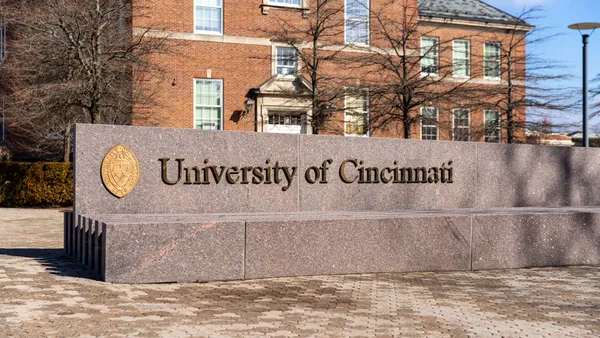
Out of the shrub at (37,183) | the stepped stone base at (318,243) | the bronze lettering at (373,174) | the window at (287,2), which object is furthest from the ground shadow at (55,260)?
the window at (287,2)

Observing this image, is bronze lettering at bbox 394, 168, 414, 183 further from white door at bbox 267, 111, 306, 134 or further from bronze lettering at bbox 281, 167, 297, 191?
white door at bbox 267, 111, 306, 134

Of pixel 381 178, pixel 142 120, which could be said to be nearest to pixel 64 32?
pixel 142 120

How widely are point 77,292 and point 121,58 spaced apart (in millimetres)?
15225

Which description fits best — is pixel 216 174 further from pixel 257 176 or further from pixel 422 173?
pixel 422 173

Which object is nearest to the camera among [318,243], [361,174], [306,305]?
[306,305]

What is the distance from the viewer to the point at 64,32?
2103cm

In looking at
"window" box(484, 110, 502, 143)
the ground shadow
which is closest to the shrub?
the ground shadow

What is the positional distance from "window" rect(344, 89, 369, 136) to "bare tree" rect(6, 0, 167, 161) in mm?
6444

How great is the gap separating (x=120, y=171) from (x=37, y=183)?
45.0 feet

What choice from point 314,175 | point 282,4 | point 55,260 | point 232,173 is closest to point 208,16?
point 282,4

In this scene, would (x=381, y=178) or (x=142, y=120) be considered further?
(x=142, y=120)

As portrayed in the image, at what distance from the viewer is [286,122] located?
28328mm

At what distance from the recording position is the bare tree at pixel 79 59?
68.6 feet

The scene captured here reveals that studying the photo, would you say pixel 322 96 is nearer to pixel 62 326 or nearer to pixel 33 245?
pixel 33 245
